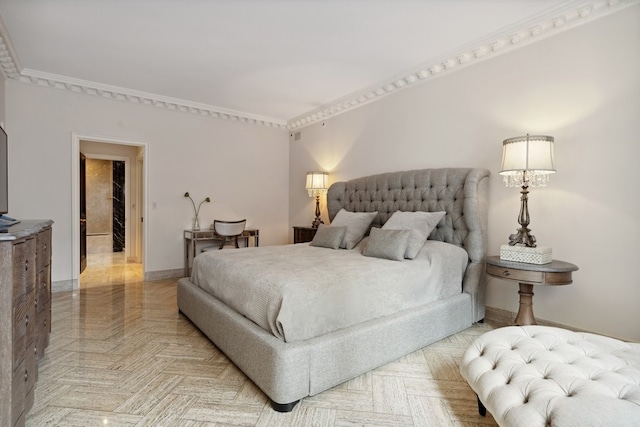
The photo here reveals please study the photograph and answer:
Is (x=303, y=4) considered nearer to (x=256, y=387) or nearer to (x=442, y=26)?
(x=442, y=26)

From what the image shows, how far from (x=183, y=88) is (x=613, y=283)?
4842 mm

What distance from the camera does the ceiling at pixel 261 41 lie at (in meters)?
2.47

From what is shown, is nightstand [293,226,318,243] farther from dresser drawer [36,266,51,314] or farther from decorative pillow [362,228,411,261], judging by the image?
dresser drawer [36,266,51,314]

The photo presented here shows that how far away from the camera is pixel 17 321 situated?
1.38 metres

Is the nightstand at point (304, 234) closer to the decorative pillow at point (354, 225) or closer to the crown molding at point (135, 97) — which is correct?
the decorative pillow at point (354, 225)

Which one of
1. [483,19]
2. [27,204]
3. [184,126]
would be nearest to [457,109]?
[483,19]

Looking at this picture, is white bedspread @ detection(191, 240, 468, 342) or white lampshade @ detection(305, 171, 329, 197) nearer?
white bedspread @ detection(191, 240, 468, 342)

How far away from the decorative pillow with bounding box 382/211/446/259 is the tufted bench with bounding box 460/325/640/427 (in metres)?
0.99

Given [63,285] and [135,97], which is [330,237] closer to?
[135,97]

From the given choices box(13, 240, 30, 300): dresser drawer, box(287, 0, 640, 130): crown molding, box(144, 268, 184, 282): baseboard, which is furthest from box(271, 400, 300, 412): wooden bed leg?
box(144, 268, 184, 282): baseboard

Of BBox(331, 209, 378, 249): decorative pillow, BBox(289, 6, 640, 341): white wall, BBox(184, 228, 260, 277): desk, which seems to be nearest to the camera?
BBox(289, 6, 640, 341): white wall

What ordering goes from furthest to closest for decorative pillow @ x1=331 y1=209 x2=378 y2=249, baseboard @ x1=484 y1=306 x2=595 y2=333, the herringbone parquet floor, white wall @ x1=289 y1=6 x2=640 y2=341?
decorative pillow @ x1=331 y1=209 x2=378 y2=249 < baseboard @ x1=484 y1=306 x2=595 y2=333 < white wall @ x1=289 y1=6 x2=640 y2=341 < the herringbone parquet floor

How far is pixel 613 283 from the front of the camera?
236 cm

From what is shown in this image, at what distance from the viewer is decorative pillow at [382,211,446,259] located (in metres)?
2.76
